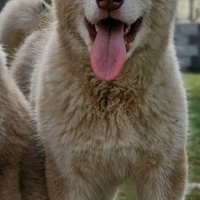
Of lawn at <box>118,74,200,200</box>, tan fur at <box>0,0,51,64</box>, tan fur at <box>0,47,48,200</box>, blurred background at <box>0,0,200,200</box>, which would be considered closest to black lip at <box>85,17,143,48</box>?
tan fur at <box>0,47,48,200</box>

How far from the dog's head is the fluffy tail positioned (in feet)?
7.33

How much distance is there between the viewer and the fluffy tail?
7215mm

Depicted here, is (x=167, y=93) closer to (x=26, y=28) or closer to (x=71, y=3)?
(x=71, y=3)

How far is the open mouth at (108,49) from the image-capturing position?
473cm

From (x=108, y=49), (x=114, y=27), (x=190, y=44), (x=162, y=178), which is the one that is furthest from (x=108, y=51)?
(x=190, y=44)

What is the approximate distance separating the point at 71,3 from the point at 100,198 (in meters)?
1.44

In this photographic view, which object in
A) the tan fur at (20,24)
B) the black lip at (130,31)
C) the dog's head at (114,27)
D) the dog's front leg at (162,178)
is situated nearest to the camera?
→ the dog's head at (114,27)

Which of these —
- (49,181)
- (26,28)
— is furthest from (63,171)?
(26,28)

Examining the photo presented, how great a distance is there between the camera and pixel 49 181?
201 inches

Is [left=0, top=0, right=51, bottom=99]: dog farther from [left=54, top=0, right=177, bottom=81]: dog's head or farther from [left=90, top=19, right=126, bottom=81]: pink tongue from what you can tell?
[left=90, top=19, right=126, bottom=81]: pink tongue

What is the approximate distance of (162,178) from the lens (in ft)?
16.5

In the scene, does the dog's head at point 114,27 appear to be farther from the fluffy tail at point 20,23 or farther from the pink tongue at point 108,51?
the fluffy tail at point 20,23

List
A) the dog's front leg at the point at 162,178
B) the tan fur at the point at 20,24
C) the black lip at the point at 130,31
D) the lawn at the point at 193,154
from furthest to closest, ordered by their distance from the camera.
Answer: the tan fur at the point at 20,24 → the lawn at the point at 193,154 → the dog's front leg at the point at 162,178 → the black lip at the point at 130,31

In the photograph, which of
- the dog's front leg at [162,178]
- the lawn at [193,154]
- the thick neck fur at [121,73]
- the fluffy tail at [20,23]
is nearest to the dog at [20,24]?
the fluffy tail at [20,23]
